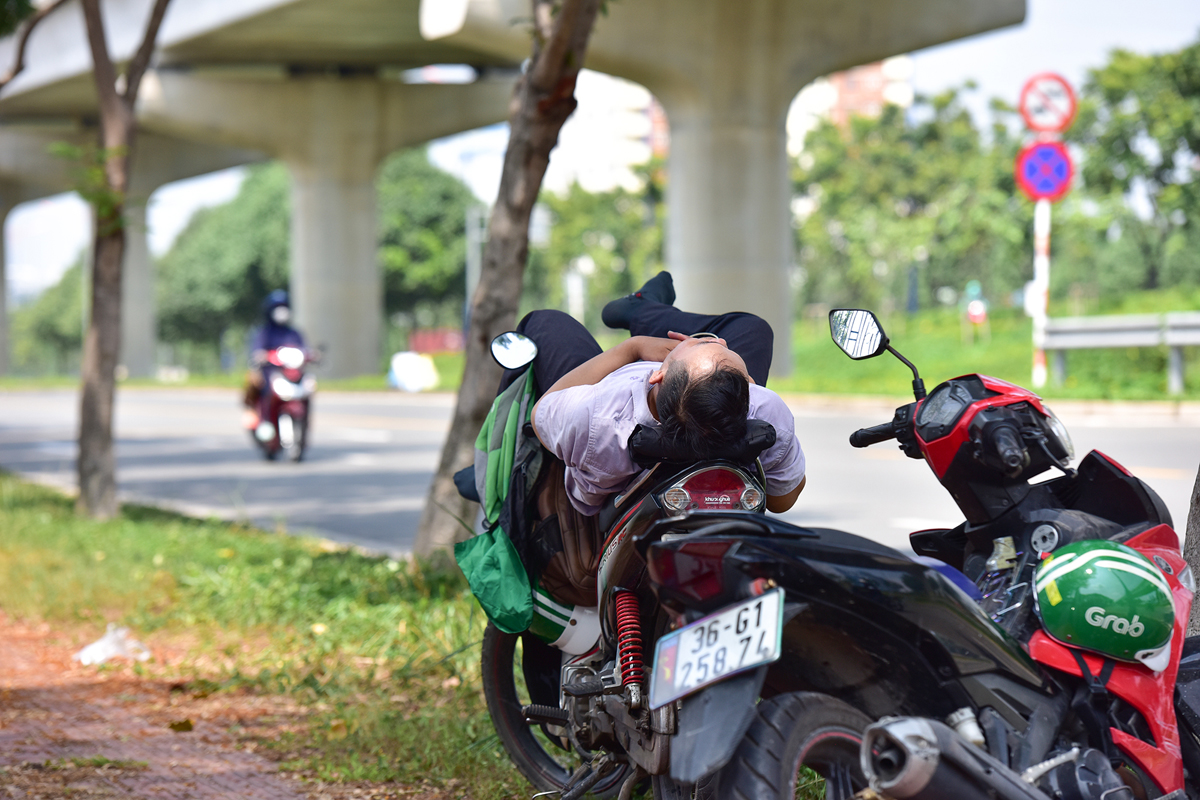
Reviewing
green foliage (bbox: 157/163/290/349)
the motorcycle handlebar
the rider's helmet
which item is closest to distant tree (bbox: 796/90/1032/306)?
the rider's helmet

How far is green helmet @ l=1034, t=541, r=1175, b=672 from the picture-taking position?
95.0 inches

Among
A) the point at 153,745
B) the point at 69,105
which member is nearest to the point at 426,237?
the point at 69,105

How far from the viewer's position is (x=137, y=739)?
4.30 meters

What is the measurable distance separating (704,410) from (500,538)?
79 centimetres

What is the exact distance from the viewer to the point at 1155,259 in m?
32.9

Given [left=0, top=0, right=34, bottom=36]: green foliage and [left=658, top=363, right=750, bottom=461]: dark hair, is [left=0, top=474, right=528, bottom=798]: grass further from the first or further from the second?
[left=0, top=0, right=34, bottom=36]: green foliage

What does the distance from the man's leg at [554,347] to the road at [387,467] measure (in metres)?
4.09

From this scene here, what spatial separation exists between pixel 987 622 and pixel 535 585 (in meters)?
1.21

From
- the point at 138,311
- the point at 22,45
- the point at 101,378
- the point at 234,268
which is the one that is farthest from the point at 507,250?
the point at 234,268

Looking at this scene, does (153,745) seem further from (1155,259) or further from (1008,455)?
(1155,259)

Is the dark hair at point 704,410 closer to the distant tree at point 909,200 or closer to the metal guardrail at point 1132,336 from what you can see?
the metal guardrail at point 1132,336

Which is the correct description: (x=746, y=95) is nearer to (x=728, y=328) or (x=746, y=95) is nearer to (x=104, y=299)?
(x=104, y=299)

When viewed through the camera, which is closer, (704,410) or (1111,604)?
(1111,604)

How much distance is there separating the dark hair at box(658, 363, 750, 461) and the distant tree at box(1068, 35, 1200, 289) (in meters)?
29.0
